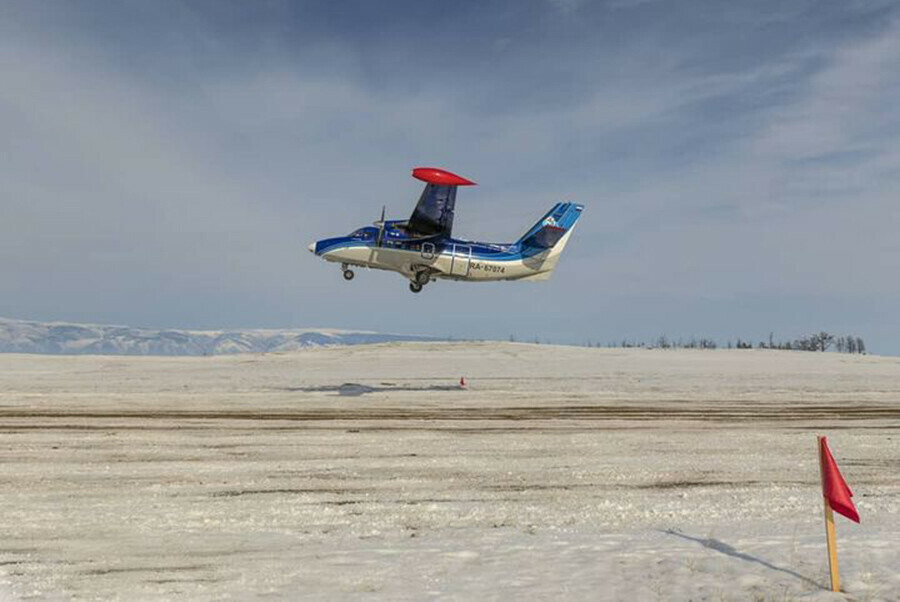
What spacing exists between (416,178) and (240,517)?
18.3 meters

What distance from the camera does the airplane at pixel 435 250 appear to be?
30.1m

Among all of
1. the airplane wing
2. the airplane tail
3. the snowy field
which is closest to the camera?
the snowy field

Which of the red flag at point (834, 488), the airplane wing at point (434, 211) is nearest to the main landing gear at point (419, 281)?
the airplane wing at point (434, 211)

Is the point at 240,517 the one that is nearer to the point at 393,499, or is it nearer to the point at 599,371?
the point at 393,499

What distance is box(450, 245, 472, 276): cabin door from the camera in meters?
31.1

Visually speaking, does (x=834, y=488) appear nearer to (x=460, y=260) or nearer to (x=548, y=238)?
(x=460, y=260)

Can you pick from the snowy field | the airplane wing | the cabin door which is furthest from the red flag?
the cabin door

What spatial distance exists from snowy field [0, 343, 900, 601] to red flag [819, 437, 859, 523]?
2.78 ft

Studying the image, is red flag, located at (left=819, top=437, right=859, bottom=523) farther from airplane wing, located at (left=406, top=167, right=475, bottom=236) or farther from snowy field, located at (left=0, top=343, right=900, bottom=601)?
airplane wing, located at (left=406, top=167, right=475, bottom=236)

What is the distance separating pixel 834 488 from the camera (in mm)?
7566

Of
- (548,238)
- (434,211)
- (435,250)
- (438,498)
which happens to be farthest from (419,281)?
(438,498)

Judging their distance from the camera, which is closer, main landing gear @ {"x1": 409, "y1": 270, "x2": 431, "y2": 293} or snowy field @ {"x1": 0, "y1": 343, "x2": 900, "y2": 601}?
snowy field @ {"x1": 0, "y1": 343, "x2": 900, "y2": 601}

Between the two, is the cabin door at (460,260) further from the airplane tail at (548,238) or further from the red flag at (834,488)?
the red flag at (834,488)

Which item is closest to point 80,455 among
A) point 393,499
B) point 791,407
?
point 393,499
